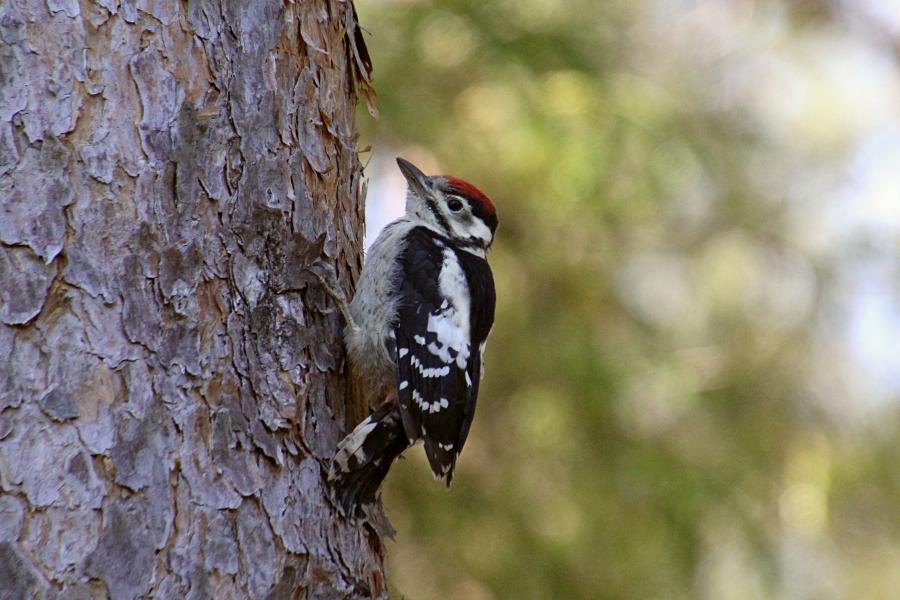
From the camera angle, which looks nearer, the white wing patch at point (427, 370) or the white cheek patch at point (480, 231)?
the white wing patch at point (427, 370)

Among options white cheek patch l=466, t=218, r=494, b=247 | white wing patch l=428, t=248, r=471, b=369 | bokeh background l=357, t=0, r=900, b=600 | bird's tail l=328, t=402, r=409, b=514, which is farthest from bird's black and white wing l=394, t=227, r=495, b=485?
bokeh background l=357, t=0, r=900, b=600

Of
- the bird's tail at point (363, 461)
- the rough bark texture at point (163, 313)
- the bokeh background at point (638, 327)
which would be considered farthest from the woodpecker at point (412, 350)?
the bokeh background at point (638, 327)

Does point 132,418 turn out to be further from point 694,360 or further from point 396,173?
point 694,360

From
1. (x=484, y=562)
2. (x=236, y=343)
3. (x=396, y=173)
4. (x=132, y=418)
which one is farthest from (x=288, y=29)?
(x=484, y=562)

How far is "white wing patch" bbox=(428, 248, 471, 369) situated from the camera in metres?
3.45

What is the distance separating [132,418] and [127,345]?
17 cm

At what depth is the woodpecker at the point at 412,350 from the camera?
302 cm

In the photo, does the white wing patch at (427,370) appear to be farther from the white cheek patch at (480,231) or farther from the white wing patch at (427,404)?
the white cheek patch at (480,231)

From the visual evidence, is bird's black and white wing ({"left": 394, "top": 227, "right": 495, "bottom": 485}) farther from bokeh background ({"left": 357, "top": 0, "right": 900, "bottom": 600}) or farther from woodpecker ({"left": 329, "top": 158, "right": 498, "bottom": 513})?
bokeh background ({"left": 357, "top": 0, "right": 900, "bottom": 600})

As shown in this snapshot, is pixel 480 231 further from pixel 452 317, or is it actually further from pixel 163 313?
pixel 163 313

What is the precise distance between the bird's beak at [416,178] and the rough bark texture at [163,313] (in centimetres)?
88

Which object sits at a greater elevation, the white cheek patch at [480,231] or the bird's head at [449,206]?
the bird's head at [449,206]

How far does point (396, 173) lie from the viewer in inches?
194

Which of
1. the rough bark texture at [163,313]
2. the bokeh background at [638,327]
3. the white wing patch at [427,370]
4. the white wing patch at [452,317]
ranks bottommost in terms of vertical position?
the bokeh background at [638,327]
